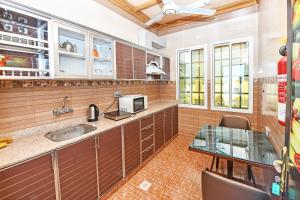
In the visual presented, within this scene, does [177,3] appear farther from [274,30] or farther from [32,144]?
[32,144]

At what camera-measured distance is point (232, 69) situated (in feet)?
10.7

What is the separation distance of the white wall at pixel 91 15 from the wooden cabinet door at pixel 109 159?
5.15ft

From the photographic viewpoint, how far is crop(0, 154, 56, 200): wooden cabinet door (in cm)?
107

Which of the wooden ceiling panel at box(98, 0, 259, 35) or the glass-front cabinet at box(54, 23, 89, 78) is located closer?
the glass-front cabinet at box(54, 23, 89, 78)

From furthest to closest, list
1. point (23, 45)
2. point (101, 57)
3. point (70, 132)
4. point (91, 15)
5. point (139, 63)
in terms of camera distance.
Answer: point (139, 63)
point (91, 15)
point (101, 57)
point (70, 132)
point (23, 45)

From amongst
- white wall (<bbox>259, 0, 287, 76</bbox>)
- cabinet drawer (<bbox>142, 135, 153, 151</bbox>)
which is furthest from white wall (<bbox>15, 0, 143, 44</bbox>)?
white wall (<bbox>259, 0, 287, 76</bbox>)

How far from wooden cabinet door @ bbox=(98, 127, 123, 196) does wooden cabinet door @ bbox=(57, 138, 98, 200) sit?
0.29ft

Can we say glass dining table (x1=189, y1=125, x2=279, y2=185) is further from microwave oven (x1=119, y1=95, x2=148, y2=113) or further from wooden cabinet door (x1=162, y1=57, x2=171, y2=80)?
wooden cabinet door (x1=162, y1=57, x2=171, y2=80)

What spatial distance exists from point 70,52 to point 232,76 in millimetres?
3034

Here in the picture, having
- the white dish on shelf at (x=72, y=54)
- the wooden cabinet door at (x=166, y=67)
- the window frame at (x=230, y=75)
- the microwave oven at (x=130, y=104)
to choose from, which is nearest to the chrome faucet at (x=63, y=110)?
the white dish on shelf at (x=72, y=54)

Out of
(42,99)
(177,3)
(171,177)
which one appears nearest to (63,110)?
(42,99)

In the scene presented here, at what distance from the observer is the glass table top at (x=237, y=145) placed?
1307 mm

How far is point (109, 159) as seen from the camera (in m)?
1.87

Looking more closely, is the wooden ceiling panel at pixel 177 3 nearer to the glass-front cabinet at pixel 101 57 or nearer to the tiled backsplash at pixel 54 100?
the glass-front cabinet at pixel 101 57
